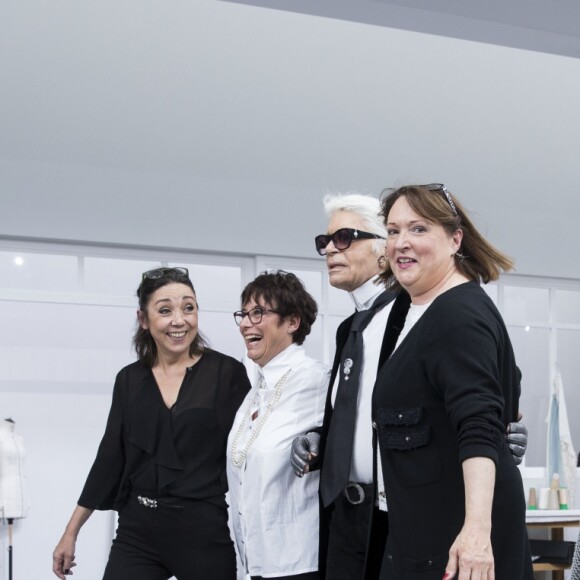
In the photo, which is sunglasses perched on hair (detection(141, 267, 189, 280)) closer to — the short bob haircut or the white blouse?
the white blouse

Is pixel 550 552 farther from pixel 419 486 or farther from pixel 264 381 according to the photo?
pixel 419 486

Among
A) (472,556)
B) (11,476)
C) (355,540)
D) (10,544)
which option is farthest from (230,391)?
(10,544)

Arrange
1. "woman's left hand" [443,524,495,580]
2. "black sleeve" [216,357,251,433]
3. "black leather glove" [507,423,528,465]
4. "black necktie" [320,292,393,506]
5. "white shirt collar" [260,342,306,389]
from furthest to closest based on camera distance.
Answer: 1. "black sleeve" [216,357,251,433]
2. "white shirt collar" [260,342,306,389]
3. "black necktie" [320,292,393,506]
4. "black leather glove" [507,423,528,465]
5. "woman's left hand" [443,524,495,580]

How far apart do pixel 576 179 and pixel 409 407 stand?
555cm

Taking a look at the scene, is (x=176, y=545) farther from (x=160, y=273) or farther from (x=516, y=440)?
(x=516, y=440)

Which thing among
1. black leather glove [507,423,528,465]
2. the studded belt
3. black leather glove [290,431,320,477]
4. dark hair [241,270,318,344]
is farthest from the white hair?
black leather glove [507,423,528,465]

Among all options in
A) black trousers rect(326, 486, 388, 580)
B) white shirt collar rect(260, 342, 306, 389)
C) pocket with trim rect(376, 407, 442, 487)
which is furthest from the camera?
white shirt collar rect(260, 342, 306, 389)

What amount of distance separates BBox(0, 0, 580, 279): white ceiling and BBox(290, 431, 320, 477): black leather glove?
2941 mm

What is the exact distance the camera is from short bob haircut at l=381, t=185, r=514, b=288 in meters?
1.98

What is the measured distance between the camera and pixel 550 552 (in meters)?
5.31

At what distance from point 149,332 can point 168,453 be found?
1.49ft

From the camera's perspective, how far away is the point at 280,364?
2.78 m

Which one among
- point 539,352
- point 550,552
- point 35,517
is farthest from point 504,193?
point 35,517

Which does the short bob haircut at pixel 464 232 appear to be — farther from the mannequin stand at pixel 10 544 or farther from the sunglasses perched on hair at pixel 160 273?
the mannequin stand at pixel 10 544
